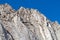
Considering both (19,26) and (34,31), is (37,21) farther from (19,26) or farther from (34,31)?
(19,26)

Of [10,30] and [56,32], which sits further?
[56,32]

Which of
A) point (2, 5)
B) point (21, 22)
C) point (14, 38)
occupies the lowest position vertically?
point (14, 38)

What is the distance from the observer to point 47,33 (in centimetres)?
7469

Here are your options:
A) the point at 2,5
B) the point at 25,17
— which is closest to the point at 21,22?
the point at 25,17

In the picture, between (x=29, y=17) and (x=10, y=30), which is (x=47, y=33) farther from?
(x=10, y=30)

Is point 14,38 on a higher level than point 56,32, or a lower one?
lower

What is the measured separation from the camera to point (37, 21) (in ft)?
251

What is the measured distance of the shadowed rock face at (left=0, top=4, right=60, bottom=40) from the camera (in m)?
61.8

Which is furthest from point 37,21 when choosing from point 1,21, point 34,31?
point 1,21

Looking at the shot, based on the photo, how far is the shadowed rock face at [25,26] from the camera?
2432 inches

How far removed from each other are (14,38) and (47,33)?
15758 mm

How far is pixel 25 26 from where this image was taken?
67.5m

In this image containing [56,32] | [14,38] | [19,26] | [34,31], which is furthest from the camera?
[56,32]

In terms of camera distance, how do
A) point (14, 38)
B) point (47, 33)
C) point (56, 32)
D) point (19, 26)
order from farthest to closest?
point (56, 32)
point (47, 33)
point (19, 26)
point (14, 38)
